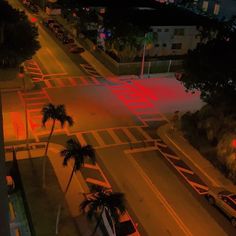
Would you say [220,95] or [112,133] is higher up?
[220,95]

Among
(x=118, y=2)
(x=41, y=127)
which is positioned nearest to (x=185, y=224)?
(x=41, y=127)

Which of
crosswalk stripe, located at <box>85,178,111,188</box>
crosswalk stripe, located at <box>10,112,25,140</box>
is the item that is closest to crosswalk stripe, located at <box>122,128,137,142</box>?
crosswalk stripe, located at <box>85,178,111,188</box>

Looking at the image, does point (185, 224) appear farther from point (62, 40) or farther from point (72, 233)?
point (62, 40)

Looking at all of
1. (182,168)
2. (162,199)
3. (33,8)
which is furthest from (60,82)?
(33,8)

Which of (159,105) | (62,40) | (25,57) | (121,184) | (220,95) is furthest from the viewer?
(62,40)

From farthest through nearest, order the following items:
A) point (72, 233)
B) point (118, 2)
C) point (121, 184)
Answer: point (118, 2) → point (121, 184) → point (72, 233)

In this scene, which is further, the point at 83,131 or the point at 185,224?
the point at 83,131
